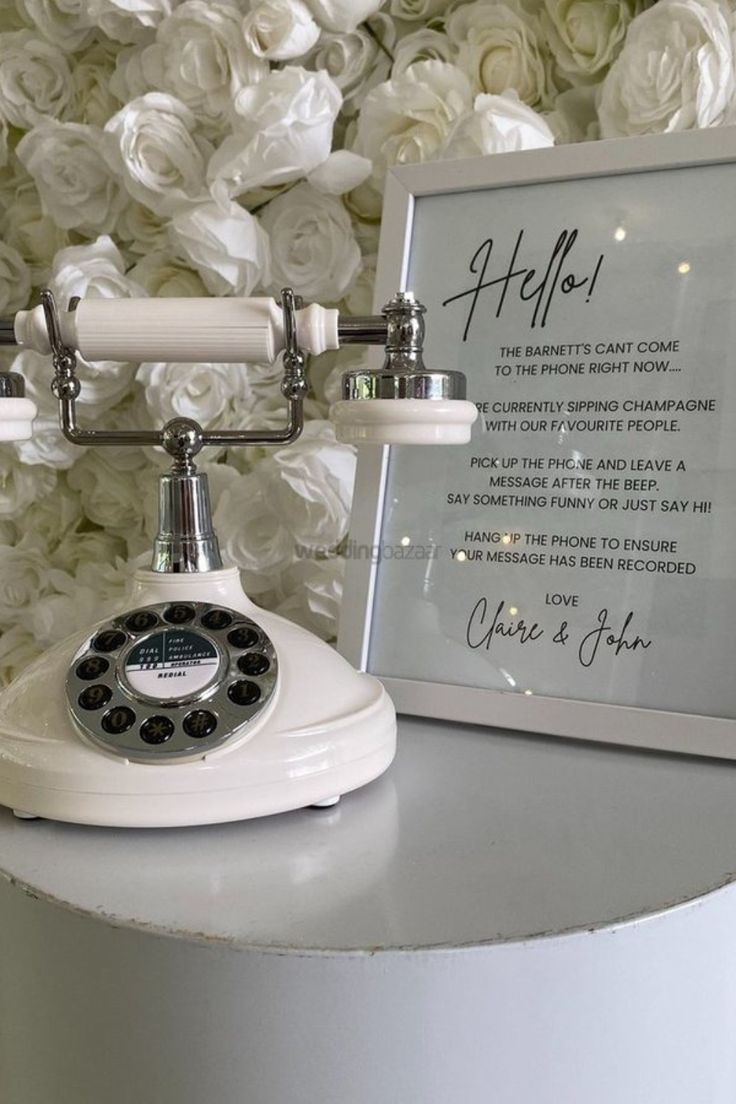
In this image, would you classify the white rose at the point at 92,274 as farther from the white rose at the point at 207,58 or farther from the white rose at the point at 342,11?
the white rose at the point at 342,11

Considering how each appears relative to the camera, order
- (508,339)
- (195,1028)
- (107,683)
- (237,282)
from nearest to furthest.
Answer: (195,1028) → (107,683) → (508,339) → (237,282)

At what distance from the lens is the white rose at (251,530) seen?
3.23ft

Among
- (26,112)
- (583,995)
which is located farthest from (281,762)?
(26,112)

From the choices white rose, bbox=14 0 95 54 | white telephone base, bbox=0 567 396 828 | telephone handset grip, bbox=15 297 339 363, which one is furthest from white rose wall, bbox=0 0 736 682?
white telephone base, bbox=0 567 396 828

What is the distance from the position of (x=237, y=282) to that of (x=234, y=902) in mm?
601

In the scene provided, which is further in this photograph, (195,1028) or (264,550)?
(264,550)

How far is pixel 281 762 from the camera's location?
591 millimetres

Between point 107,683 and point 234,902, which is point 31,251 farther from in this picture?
point 234,902

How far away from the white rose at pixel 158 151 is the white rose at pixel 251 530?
0.27m

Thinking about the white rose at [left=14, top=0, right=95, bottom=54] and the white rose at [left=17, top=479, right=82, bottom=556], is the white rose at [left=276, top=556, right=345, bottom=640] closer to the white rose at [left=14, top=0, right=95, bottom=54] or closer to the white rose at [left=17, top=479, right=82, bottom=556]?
the white rose at [left=17, top=479, right=82, bottom=556]

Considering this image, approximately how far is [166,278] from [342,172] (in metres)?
0.21

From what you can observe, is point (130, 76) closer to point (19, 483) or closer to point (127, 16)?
point (127, 16)

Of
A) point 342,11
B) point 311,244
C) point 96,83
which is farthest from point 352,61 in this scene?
point 96,83

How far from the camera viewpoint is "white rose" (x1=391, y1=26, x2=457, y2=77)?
3.05 feet
